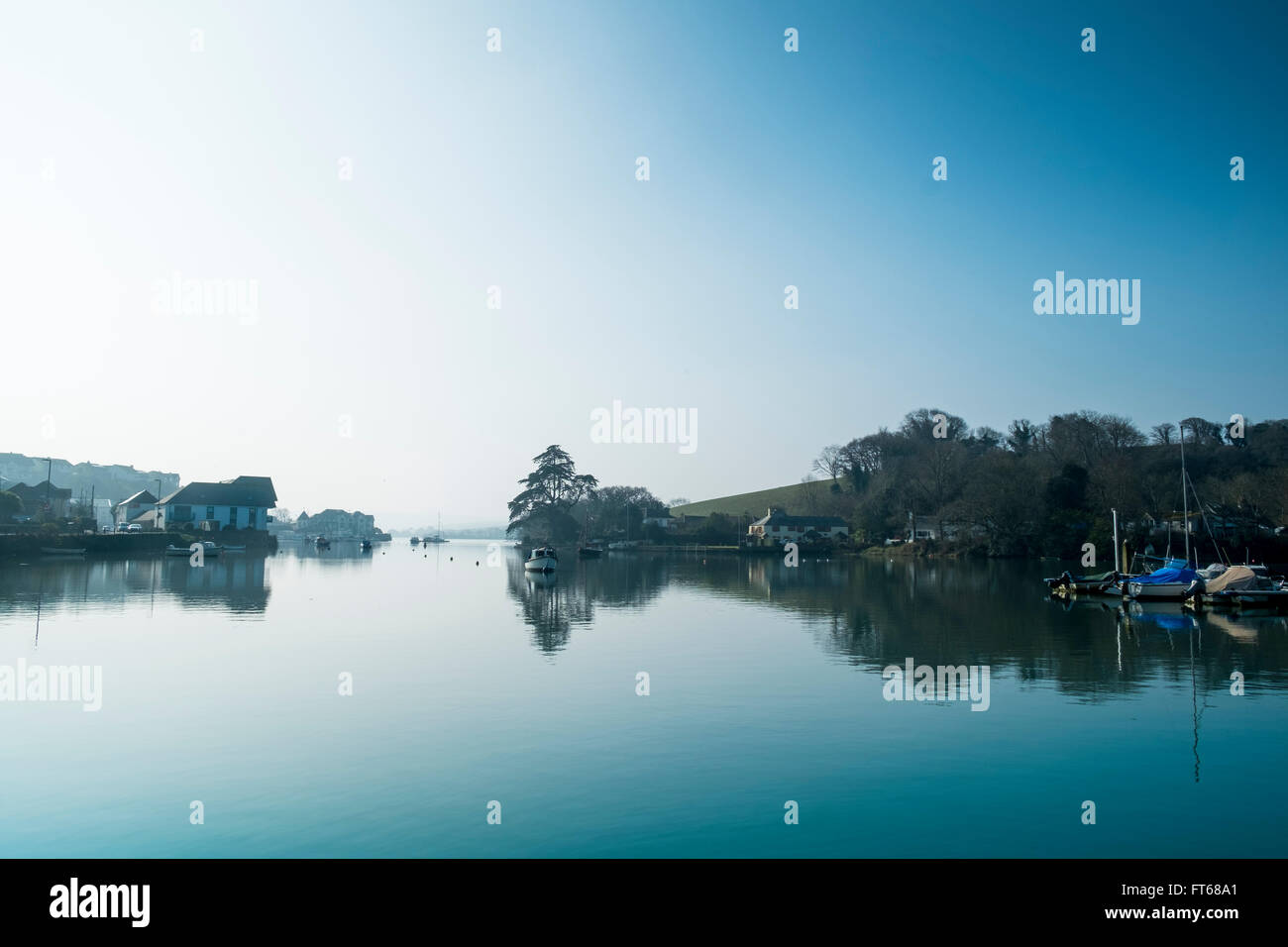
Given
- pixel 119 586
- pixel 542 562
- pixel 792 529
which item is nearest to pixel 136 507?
pixel 542 562

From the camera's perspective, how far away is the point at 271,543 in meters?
113

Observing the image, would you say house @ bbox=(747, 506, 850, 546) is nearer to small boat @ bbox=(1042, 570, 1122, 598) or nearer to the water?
small boat @ bbox=(1042, 570, 1122, 598)

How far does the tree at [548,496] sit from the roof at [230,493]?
3521 cm

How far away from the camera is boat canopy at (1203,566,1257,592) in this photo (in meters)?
38.2

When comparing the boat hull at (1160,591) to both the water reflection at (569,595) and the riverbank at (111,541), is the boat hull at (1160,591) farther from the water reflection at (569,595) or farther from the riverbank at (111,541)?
the riverbank at (111,541)

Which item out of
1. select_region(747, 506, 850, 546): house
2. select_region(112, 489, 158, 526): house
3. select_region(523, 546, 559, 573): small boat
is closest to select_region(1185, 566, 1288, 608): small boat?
select_region(523, 546, 559, 573): small boat

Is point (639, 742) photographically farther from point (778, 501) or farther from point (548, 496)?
point (778, 501)

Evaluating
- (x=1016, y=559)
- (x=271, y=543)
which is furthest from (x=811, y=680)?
(x=271, y=543)

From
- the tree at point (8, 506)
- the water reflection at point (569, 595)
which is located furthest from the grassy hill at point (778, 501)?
the tree at point (8, 506)

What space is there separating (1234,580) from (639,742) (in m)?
37.2

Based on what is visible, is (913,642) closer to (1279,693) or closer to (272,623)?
(1279,693)

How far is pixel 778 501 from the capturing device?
563ft

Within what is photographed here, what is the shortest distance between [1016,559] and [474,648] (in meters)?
80.3
